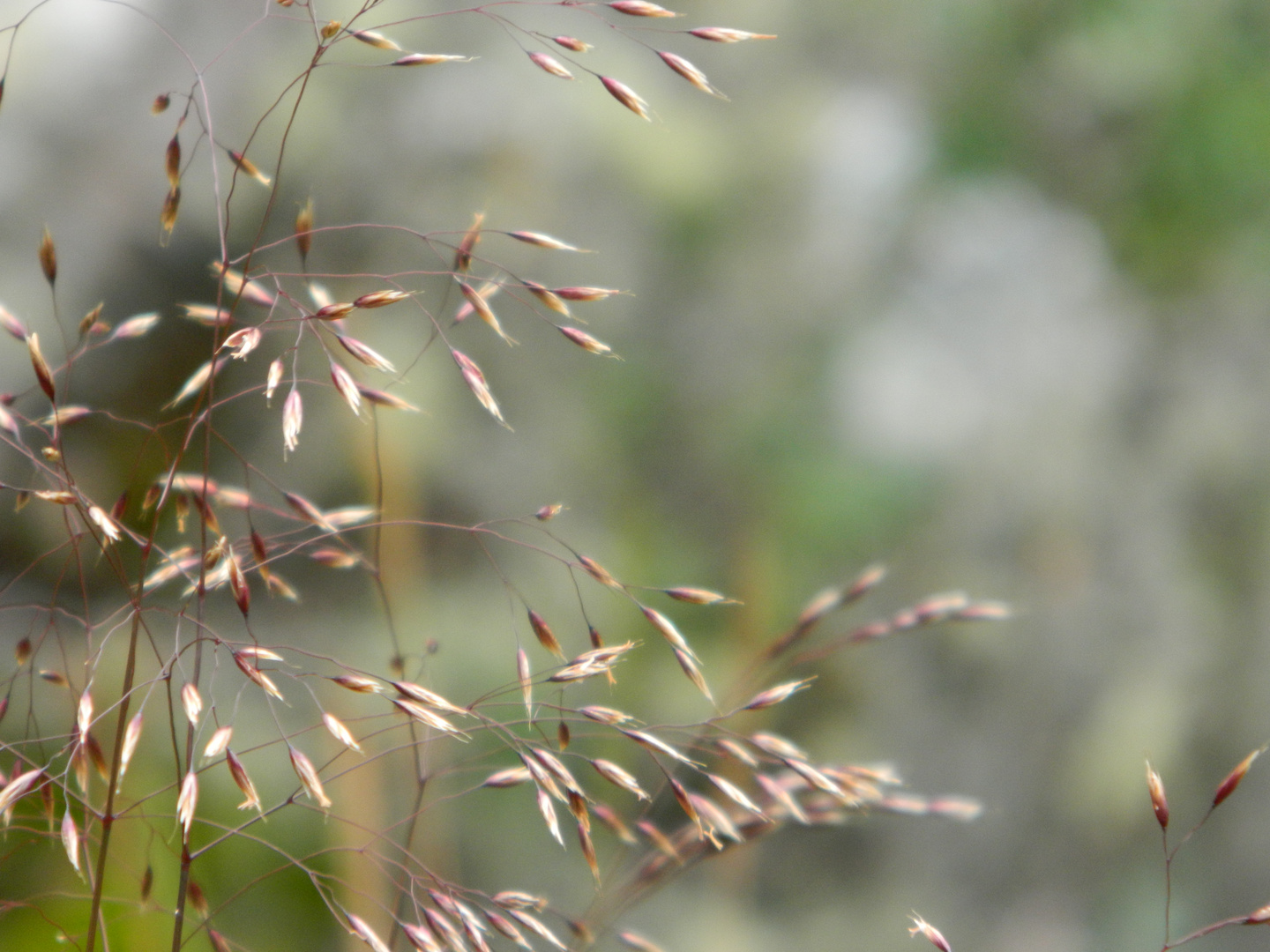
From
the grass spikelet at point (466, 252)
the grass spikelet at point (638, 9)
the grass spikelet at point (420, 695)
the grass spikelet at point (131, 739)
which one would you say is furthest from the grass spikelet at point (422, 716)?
the grass spikelet at point (638, 9)

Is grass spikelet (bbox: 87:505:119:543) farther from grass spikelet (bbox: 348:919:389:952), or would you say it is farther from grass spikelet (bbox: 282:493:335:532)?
grass spikelet (bbox: 348:919:389:952)

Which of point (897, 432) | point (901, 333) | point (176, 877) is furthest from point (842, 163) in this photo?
point (176, 877)

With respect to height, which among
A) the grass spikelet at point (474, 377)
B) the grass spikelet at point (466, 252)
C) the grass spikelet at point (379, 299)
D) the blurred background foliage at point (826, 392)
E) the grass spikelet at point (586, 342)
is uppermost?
the grass spikelet at point (466, 252)

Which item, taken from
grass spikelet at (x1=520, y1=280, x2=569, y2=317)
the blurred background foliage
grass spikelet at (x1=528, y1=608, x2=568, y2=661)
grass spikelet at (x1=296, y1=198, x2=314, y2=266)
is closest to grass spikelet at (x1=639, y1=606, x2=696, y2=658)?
grass spikelet at (x1=528, y1=608, x2=568, y2=661)

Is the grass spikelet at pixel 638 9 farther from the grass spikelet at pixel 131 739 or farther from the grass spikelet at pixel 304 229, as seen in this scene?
the grass spikelet at pixel 131 739

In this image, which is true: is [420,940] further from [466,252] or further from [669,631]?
[466,252]

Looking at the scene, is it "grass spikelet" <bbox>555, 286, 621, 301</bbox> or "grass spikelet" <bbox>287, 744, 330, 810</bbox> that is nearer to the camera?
"grass spikelet" <bbox>287, 744, 330, 810</bbox>

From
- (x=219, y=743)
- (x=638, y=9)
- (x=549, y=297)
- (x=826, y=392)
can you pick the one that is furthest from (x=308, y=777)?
(x=826, y=392)

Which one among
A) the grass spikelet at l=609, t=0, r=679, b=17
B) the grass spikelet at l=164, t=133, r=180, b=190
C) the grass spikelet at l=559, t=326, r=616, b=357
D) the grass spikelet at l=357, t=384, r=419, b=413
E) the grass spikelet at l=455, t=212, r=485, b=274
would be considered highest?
the grass spikelet at l=609, t=0, r=679, b=17
